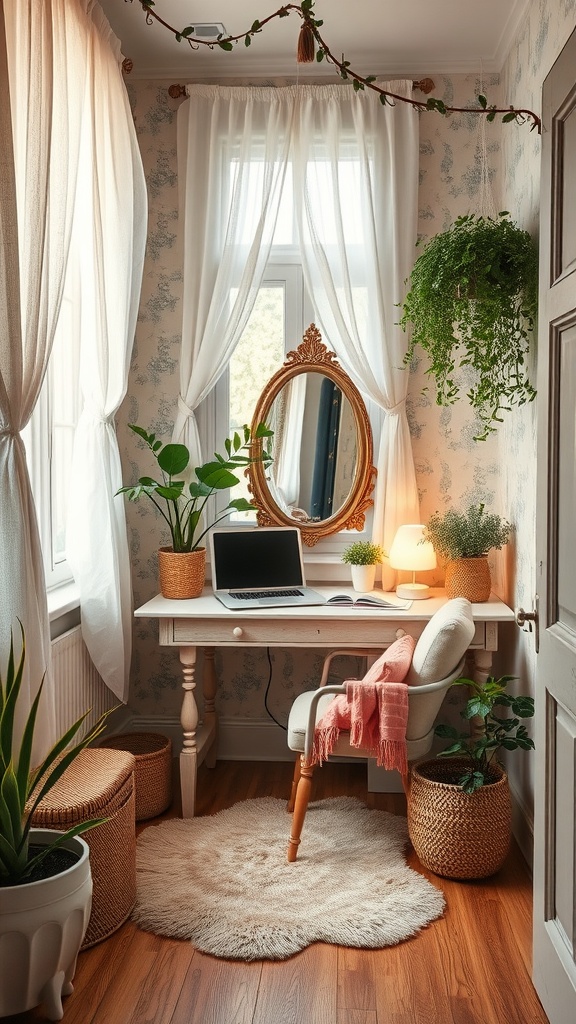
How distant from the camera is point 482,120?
3.53 metres

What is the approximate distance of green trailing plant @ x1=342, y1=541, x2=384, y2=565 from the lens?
11.3 feet

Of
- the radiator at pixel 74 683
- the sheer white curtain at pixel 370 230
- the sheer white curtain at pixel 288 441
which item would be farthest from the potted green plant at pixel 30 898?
the sheer white curtain at pixel 370 230

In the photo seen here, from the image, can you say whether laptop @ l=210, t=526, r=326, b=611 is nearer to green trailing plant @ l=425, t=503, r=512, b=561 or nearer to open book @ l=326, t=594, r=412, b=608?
open book @ l=326, t=594, r=412, b=608

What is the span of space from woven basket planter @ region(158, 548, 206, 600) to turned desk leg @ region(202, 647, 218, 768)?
1.30 ft

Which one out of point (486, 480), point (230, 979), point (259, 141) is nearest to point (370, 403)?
point (486, 480)

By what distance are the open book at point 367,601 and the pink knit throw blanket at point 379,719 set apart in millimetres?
530

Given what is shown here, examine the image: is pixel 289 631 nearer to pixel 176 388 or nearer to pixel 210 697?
pixel 210 697

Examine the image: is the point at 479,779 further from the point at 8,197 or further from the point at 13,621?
the point at 8,197

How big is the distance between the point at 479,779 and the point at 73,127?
2.43m

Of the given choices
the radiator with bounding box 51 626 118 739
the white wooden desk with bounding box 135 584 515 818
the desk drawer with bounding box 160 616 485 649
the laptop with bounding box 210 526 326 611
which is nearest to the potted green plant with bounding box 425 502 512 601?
the white wooden desk with bounding box 135 584 515 818

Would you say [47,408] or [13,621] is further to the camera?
[47,408]

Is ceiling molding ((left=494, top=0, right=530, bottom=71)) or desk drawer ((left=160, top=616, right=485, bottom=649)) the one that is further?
desk drawer ((left=160, top=616, right=485, bottom=649))

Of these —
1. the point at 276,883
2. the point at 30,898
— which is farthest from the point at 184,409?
the point at 30,898

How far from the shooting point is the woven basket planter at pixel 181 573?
3338 mm
